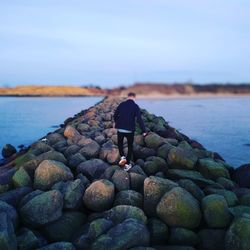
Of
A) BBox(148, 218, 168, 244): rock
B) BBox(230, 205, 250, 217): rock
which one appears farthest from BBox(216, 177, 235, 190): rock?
BBox(148, 218, 168, 244): rock

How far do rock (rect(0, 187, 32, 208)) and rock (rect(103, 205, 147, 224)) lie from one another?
1568 millimetres

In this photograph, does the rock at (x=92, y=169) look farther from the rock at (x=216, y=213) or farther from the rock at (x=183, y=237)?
the rock at (x=216, y=213)

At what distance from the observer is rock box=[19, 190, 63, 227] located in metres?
6.00

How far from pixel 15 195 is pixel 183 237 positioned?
2.84m

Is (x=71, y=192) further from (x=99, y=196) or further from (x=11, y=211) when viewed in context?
(x=11, y=211)

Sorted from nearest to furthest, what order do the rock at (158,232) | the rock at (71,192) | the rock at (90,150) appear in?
1. the rock at (158,232)
2. the rock at (71,192)
3. the rock at (90,150)

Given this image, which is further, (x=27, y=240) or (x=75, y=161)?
(x=75, y=161)

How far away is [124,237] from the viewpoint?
517 cm

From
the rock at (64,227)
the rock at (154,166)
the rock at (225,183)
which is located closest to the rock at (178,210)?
the rock at (64,227)

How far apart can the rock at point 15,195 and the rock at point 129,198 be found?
1.58 m

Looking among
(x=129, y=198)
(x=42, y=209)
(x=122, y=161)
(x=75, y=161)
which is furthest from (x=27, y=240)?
(x=122, y=161)

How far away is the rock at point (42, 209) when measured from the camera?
6.00 m

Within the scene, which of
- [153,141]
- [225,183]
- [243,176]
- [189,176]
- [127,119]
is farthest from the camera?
[153,141]

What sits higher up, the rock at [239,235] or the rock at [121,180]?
the rock at [121,180]
